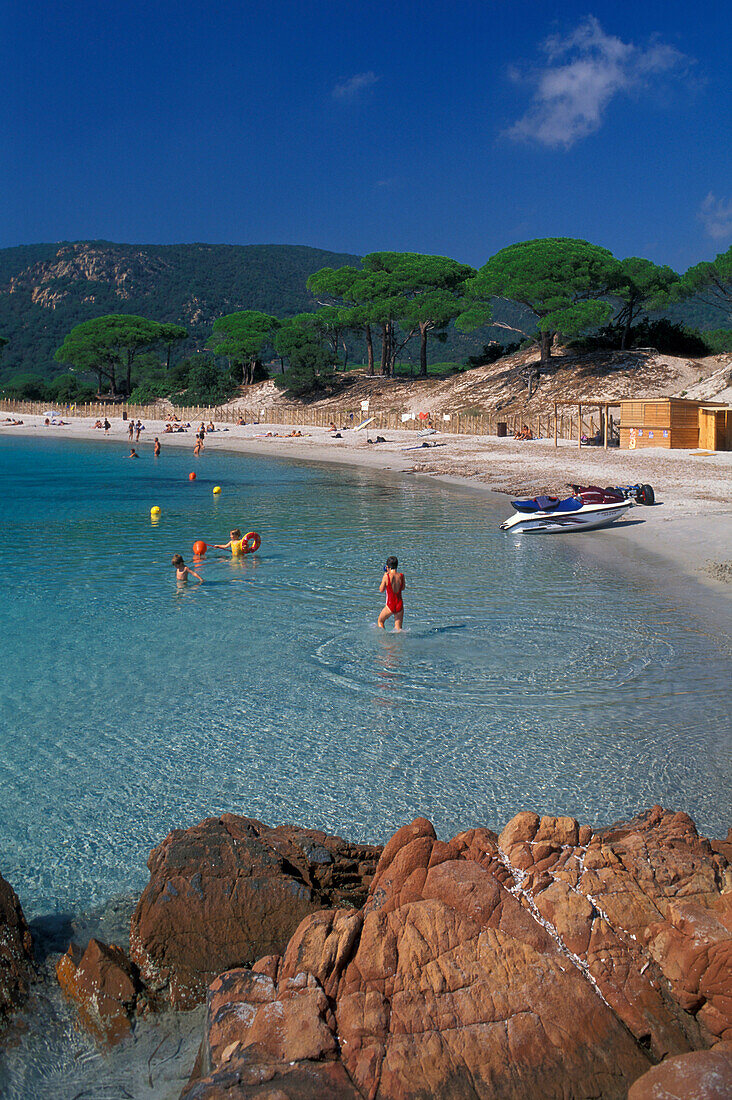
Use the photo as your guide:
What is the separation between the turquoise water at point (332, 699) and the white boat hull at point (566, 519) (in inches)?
43.3

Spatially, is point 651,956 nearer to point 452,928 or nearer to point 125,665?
point 452,928

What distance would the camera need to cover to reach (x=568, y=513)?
821 inches

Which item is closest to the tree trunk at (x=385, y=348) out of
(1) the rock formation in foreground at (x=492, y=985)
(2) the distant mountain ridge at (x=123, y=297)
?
(1) the rock formation in foreground at (x=492, y=985)

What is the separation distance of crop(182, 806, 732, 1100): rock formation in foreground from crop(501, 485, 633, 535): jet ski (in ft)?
53.4

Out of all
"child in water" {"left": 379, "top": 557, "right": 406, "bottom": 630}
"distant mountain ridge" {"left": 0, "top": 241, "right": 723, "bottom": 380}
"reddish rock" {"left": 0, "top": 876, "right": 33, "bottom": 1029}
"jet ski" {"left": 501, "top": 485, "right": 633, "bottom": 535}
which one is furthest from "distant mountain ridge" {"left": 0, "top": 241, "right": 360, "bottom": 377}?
"reddish rock" {"left": 0, "top": 876, "right": 33, "bottom": 1029}

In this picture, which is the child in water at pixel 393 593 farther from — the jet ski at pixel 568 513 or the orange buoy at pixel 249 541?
the jet ski at pixel 568 513

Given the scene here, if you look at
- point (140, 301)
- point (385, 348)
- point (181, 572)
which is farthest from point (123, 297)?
point (181, 572)

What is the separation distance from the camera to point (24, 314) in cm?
17888

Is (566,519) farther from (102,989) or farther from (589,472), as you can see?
Result: (102,989)

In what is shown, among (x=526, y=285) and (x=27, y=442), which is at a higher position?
(x=526, y=285)

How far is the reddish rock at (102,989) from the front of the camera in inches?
195

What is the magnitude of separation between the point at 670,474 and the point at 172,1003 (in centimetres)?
2626

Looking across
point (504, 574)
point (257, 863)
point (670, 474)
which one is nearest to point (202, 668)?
point (257, 863)

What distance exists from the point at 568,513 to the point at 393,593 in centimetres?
960
